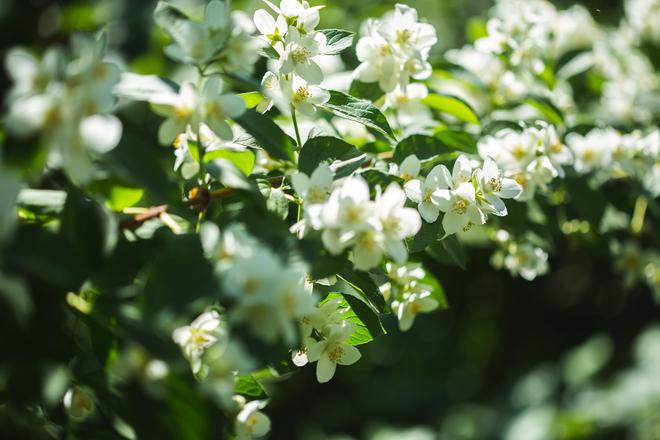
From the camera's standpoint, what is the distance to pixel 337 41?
39.9 inches

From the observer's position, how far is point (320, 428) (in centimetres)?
270

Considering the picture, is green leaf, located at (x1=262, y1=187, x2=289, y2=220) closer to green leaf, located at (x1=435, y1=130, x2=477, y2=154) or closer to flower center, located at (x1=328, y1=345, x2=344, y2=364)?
flower center, located at (x1=328, y1=345, x2=344, y2=364)

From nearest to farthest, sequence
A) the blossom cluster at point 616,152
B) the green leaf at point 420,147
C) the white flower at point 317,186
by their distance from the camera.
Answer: the white flower at point 317,186 → the green leaf at point 420,147 → the blossom cluster at point 616,152

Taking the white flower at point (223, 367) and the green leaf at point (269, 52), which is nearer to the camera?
the white flower at point (223, 367)

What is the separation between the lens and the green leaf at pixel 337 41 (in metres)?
0.99

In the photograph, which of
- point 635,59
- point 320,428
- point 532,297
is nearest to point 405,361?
point 320,428

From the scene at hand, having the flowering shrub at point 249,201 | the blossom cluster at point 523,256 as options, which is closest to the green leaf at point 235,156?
the flowering shrub at point 249,201

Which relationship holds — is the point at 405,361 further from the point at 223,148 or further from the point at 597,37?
the point at 223,148

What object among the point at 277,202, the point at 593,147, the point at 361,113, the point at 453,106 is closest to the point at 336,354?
the point at 277,202

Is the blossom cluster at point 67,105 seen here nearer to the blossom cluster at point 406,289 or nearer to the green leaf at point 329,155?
the green leaf at point 329,155

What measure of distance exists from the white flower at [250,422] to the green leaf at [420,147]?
449mm

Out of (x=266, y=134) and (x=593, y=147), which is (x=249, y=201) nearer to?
(x=266, y=134)

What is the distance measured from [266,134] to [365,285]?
26cm

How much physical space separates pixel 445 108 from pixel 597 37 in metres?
1.11
